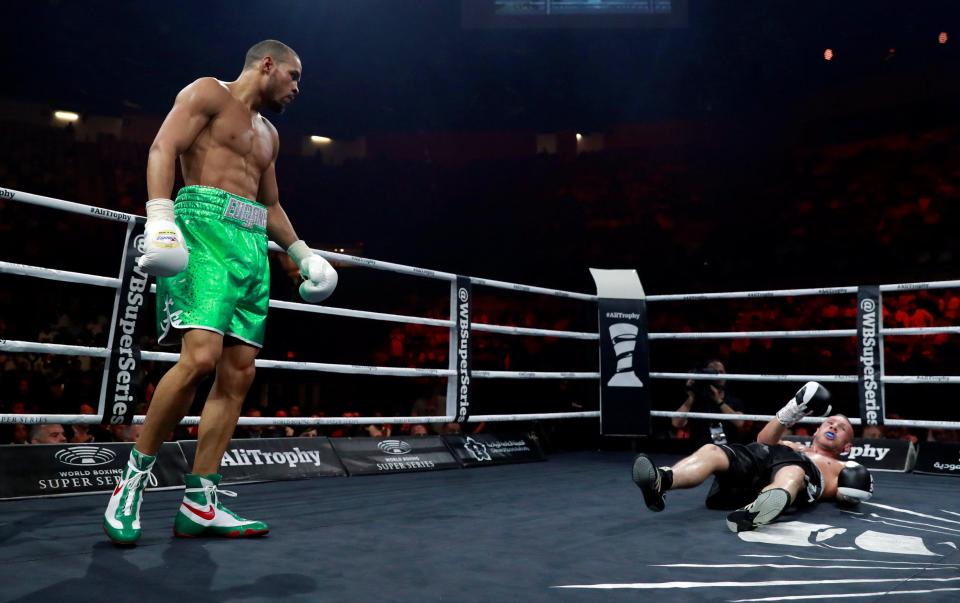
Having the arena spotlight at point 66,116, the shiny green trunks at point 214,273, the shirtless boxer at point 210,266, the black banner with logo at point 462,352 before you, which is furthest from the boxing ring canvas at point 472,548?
the arena spotlight at point 66,116

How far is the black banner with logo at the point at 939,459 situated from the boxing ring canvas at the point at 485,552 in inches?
42.5

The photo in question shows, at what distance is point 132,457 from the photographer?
5.70 feet

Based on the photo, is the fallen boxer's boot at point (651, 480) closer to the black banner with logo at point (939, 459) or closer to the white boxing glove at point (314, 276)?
the white boxing glove at point (314, 276)

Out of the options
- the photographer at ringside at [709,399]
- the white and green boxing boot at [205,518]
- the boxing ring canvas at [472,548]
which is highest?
the photographer at ringside at [709,399]

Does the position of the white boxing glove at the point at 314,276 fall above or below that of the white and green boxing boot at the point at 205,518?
above

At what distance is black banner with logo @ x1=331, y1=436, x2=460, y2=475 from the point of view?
3.24 metres

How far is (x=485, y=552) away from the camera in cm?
173

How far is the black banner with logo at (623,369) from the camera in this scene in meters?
4.36

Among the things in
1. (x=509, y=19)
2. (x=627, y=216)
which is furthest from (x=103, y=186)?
(x=627, y=216)

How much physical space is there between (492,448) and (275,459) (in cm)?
126

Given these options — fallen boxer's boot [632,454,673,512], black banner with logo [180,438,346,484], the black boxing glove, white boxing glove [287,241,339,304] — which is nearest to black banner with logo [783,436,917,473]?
the black boxing glove

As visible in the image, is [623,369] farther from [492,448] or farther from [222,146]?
[222,146]

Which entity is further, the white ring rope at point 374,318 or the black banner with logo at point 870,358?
the black banner with logo at point 870,358

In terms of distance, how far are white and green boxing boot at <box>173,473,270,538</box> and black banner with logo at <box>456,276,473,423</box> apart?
1811 mm
